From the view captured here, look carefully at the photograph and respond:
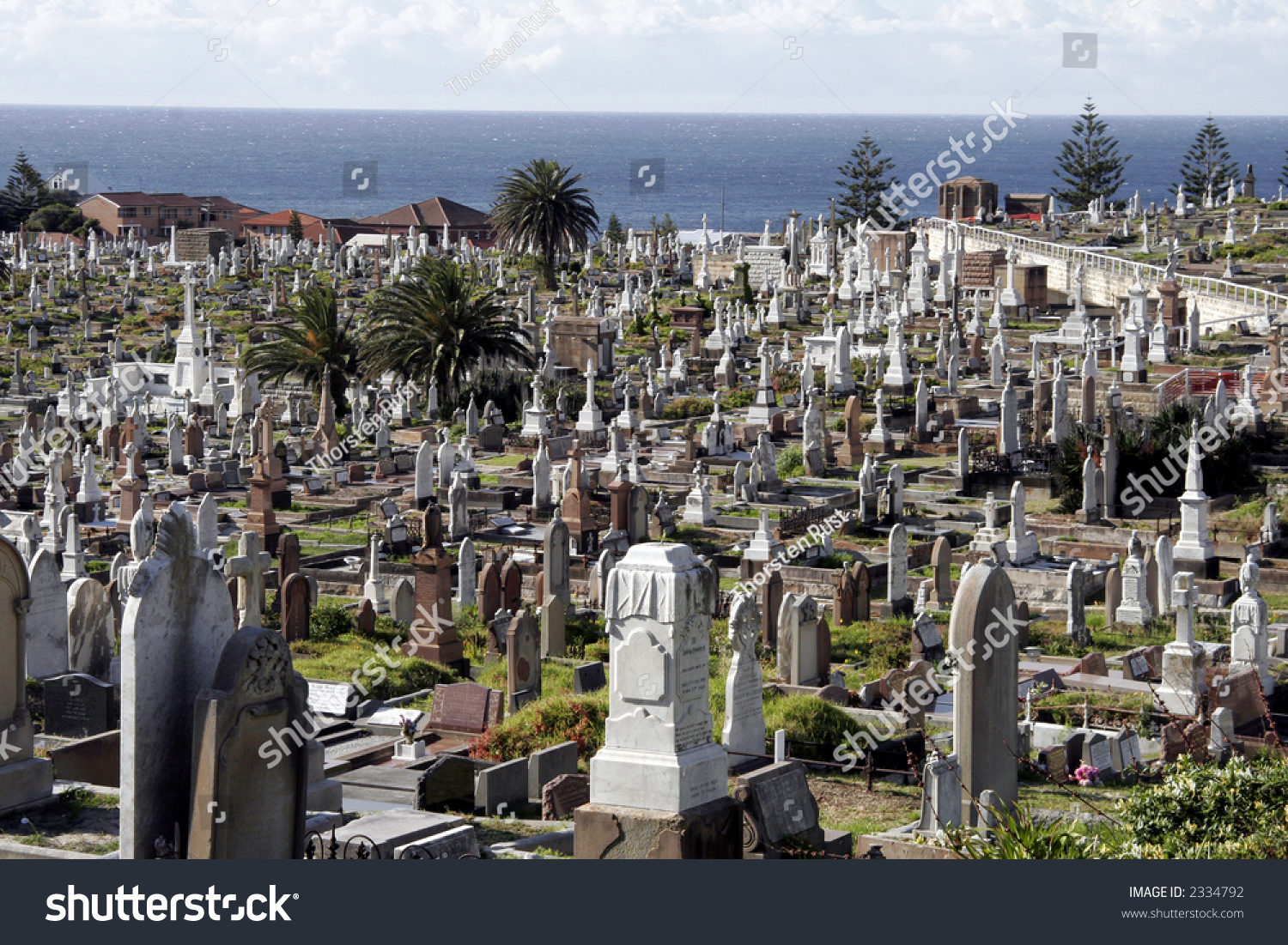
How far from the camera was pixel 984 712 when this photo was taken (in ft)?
38.8

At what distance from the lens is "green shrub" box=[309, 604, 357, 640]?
2105 cm

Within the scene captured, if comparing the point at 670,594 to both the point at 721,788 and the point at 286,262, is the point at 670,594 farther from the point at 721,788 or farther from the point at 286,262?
the point at 286,262

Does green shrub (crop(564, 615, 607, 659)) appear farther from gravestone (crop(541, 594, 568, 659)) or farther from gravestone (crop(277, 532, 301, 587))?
gravestone (crop(277, 532, 301, 587))

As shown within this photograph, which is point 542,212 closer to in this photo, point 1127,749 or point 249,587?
point 249,587

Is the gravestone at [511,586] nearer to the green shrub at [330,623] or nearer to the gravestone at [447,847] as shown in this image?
the green shrub at [330,623]

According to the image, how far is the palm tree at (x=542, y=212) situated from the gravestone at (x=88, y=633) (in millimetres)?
45490

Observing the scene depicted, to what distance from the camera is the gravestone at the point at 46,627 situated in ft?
59.6

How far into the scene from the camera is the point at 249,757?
1000cm

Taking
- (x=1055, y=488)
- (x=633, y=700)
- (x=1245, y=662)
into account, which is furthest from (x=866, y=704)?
(x=1055, y=488)

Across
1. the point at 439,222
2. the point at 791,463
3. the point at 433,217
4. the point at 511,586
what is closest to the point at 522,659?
the point at 511,586

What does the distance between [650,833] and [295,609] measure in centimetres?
1084

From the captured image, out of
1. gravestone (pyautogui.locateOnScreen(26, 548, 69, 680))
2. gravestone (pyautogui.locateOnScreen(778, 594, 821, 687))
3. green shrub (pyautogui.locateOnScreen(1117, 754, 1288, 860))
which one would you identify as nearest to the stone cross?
gravestone (pyautogui.locateOnScreen(26, 548, 69, 680))

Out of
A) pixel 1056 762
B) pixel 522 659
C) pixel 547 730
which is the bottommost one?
pixel 1056 762

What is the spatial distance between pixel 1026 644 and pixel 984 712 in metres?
8.87
